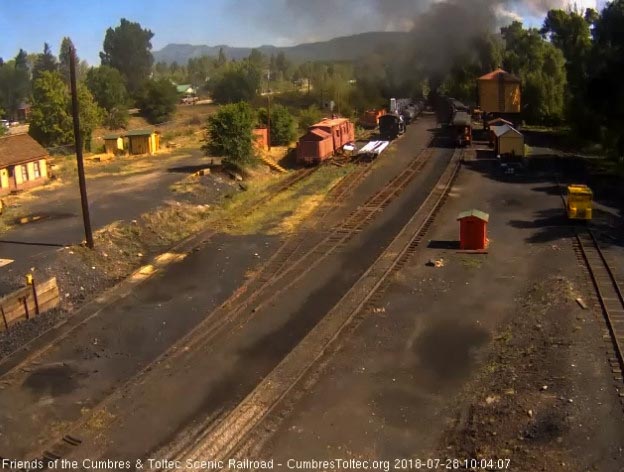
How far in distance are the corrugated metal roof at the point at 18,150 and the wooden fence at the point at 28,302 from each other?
52.1 feet

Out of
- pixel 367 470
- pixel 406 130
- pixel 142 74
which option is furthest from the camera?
pixel 142 74

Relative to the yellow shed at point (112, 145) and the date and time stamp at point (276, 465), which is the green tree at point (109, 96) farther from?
the date and time stamp at point (276, 465)

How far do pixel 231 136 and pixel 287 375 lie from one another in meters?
23.7

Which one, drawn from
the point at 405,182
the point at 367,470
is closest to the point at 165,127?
the point at 405,182

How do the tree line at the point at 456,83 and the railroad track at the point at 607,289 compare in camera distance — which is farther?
the tree line at the point at 456,83

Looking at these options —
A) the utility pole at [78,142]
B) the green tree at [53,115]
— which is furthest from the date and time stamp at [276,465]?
the green tree at [53,115]

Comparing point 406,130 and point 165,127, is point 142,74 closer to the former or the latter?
point 165,127

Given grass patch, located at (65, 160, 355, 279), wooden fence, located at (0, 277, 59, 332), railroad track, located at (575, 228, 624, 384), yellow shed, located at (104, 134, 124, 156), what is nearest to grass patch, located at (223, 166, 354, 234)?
grass patch, located at (65, 160, 355, 279)

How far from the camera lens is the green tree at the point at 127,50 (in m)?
120

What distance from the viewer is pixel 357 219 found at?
82.3 feet

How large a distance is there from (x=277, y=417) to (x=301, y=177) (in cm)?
2430

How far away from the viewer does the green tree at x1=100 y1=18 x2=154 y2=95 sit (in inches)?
4719

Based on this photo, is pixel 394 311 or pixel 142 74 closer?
pixel 394 311

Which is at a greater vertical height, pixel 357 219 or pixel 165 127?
pixel 165 127
